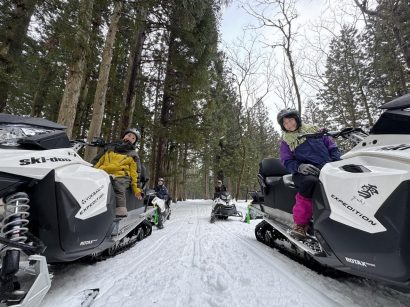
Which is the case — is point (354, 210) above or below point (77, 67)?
below

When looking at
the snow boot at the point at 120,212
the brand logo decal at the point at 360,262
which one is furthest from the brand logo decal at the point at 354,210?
the snow boot at the point at 120,212

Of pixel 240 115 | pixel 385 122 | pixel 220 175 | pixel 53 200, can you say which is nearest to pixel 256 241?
pixel 385 122

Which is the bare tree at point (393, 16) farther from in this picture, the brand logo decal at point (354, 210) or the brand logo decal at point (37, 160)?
the brand logo decal at point (37, 160)

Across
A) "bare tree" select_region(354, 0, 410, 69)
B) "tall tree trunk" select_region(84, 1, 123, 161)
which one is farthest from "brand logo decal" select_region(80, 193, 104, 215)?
"bare tree" select_region(354, 0, 410, 69)

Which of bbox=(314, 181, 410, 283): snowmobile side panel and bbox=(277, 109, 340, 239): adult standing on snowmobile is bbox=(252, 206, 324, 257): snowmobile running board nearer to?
bbox=(277, 109, 340, 239): adult standing on snowmobile

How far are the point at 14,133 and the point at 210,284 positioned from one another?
1.82 m

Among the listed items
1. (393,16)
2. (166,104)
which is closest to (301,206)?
(393,16)

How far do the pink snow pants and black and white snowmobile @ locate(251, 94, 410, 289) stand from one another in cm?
48

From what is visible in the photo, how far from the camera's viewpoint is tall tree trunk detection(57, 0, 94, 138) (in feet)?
16.8

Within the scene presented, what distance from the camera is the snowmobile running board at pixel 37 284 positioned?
1.37 meters

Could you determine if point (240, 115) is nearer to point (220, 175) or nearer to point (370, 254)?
point (220, 175)

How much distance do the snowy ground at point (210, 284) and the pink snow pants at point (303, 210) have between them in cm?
48

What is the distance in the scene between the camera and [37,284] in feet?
4.79

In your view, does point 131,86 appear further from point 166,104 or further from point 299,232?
point 299,232
